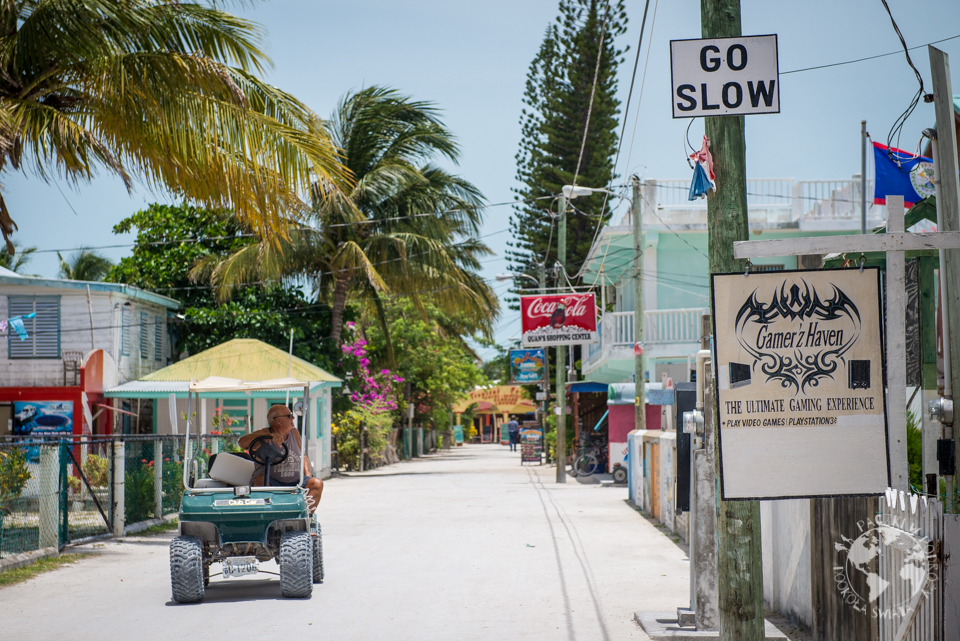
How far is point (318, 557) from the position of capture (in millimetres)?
10047

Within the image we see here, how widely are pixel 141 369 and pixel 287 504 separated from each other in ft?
64.1

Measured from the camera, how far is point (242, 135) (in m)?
11.5

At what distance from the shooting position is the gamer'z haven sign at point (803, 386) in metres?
5.63

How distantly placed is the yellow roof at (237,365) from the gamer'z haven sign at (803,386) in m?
18.4

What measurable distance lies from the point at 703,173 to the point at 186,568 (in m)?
5.68

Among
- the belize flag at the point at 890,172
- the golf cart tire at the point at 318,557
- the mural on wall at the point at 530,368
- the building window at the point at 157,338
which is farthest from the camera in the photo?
the mural on wall at the point at 530,368

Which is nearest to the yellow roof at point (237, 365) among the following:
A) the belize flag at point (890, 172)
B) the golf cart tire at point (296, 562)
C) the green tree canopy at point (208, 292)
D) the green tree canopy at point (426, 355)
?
the green tree canopy at point (208, 292)

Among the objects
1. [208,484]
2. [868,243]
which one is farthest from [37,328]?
[868,243]

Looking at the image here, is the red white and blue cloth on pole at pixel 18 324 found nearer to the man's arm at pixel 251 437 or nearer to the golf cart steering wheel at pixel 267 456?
the man's arm at pixel 251 437

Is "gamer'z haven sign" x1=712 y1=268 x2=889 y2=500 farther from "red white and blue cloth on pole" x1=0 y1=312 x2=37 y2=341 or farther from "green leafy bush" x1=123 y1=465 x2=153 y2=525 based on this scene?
"red white and blue cloth on pole" x1=0 y1=312 x2=37 y2=341

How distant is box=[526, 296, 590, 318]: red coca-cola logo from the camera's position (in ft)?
82.9

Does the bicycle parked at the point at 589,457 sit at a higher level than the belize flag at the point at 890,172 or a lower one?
lower

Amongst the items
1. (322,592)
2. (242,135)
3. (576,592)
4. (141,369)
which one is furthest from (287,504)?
(141,369)

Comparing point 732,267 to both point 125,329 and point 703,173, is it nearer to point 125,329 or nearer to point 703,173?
point 703,173
